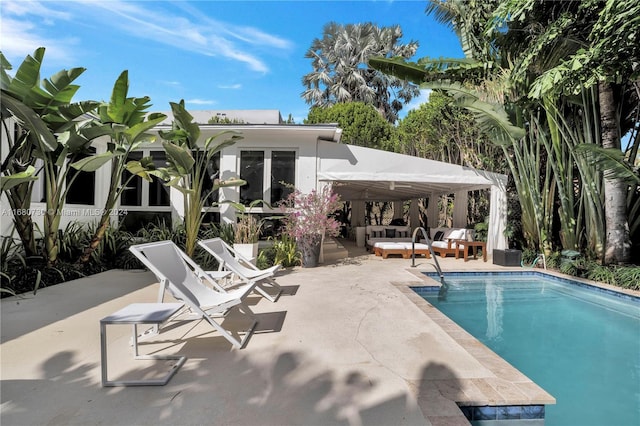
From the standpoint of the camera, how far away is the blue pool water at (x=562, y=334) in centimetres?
366

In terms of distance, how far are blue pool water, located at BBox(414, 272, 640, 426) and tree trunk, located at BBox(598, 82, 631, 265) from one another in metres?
1.63

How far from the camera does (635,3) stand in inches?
231

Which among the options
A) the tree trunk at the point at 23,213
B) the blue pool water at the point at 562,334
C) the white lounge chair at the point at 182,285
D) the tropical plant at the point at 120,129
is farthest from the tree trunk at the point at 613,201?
the tree trunk at the point at 23,213

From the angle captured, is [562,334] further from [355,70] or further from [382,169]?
[355,70]

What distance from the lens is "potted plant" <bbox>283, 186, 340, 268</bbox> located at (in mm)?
9625

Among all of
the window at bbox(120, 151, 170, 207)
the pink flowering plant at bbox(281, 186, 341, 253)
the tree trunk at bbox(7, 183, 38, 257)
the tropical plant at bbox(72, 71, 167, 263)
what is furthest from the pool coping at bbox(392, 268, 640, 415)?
the window at bbox(120, 151, 170, 207)

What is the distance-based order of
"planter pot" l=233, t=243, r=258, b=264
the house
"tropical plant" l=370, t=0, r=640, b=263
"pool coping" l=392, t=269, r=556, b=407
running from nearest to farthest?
"pool coping" l=392, t=269, r=556, b=407, "tropical plant" l=370, t=0, r=640, b=263, "planter pot" l=233, t=243, r=258, b=264, the house

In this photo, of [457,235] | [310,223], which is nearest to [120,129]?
[310,223]

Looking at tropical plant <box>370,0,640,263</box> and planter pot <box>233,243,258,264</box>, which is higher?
tropical plant <box>370,0,640,263</box>

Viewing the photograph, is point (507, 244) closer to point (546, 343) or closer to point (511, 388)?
point (546, 343)

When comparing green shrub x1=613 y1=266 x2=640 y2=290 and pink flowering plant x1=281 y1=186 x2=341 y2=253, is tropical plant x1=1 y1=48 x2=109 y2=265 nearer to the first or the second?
pink flowering plant x1=281 y1=186 x2=341 y2=253

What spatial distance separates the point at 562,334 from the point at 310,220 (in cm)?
643

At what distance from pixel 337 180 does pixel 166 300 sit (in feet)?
22.3

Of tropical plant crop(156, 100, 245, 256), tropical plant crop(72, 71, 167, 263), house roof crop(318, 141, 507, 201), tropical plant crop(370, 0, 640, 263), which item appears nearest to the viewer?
tropical plant crop(72, 71, 167, 263)
